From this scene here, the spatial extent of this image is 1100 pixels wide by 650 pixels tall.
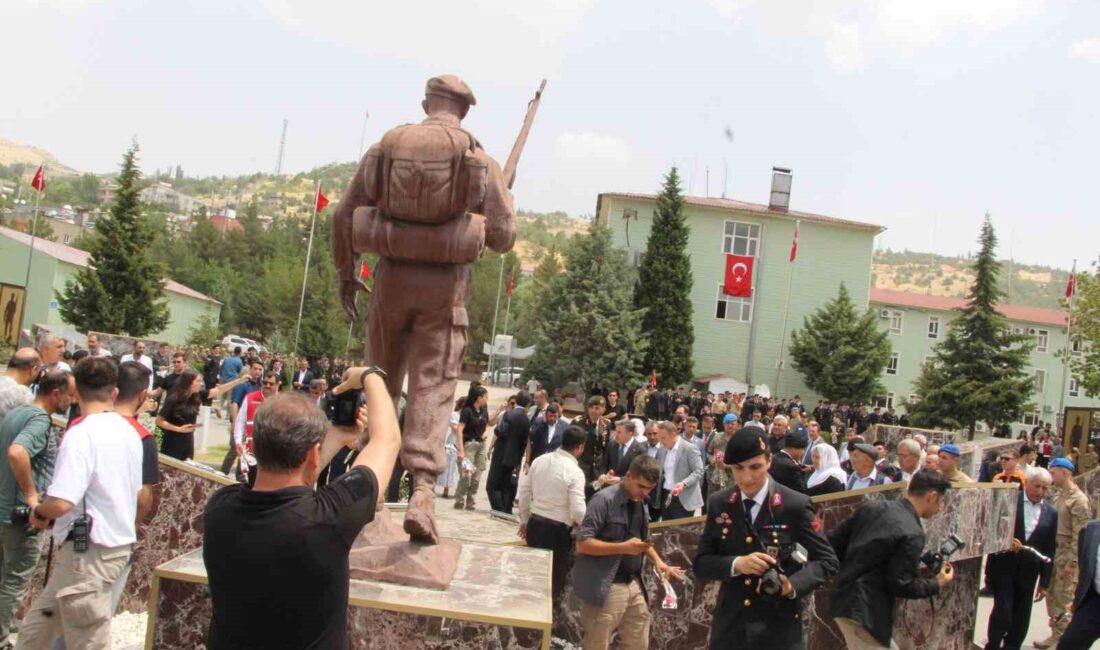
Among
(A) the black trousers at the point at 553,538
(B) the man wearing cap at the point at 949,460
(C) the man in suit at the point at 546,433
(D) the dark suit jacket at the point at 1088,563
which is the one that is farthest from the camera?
(C) the man in suit at the point at 546,433

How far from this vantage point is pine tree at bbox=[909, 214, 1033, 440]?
136 ft

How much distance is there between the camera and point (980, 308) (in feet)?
136

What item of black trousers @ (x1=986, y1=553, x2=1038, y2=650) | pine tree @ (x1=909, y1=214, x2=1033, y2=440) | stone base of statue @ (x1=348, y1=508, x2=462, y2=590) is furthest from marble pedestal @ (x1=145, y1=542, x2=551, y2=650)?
pine tree @ (x1=909, y1=214, x2=1033, y2=440)

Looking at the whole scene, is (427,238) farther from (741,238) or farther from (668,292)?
(741,238)

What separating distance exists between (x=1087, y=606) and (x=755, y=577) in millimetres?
3917

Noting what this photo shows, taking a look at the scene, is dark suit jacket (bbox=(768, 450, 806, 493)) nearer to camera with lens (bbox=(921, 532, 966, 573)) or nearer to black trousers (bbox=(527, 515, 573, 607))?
black trousers (bbox=(527, 515, 573, 607))

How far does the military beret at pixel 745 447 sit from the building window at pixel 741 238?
44290 mm

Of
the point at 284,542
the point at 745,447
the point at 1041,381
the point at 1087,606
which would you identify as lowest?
the point at 1087,606

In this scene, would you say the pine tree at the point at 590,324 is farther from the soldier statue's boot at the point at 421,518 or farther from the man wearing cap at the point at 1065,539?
the soldier statue's boot at the point at 421,518

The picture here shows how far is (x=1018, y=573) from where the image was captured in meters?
8.77

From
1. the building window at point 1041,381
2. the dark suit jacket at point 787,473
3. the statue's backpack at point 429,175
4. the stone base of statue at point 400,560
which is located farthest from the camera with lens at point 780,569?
the building window at point 1041,381

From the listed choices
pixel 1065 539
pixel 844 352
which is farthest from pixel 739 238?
pixel 1065 539

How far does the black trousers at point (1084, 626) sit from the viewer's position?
6887 millimetres

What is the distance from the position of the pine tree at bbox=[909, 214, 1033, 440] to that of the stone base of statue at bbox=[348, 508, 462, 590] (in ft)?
132
